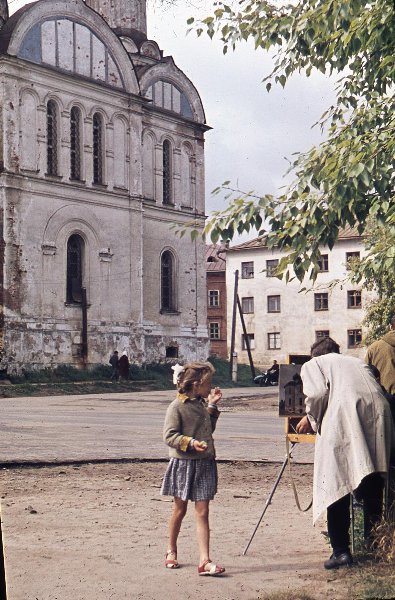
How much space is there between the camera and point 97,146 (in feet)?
108

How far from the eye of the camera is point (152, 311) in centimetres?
3388

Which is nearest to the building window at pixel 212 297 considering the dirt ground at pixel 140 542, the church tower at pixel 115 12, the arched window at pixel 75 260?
the arched window at pixel 75 260

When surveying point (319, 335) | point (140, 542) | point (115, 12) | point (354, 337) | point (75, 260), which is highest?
point (115, 12)

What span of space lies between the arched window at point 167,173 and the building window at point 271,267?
49.6 ft

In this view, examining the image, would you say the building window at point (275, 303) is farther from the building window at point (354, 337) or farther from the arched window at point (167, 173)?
the arched window at point (167, 173)

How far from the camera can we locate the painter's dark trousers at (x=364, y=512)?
6004 mm

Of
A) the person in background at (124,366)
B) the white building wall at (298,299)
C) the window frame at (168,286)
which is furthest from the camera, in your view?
the window frame at (168,286)

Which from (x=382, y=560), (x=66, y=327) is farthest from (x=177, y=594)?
(x=66, y=327)

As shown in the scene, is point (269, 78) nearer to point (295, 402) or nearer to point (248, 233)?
point (248, 233)

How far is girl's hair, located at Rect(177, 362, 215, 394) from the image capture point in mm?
5910

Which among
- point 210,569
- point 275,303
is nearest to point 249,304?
point 275,303

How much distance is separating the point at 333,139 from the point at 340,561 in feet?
9.58

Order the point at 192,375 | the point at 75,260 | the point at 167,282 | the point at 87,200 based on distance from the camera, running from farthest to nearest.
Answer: the point at 167,282, the point at 75,260, the point at 87,200, the point at 192,375

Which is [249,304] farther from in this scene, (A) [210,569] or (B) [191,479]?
(A) [210,569]
